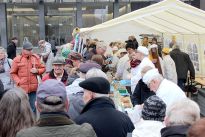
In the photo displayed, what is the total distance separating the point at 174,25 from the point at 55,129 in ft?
38.3

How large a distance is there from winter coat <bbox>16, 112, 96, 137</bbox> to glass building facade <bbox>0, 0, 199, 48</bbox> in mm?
31242

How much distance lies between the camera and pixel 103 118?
4328mm

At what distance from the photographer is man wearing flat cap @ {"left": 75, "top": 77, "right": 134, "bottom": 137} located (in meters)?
4.31

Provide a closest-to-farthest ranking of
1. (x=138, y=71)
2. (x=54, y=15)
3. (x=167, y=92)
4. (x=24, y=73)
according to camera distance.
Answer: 1. (x=167, y=92)
2. (x=138, y=71)
3. (x=24, y=73)
4. (x=54, y=15)

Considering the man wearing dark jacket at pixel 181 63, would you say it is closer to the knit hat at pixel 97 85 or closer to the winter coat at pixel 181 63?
the winter coat at pixel 181 63

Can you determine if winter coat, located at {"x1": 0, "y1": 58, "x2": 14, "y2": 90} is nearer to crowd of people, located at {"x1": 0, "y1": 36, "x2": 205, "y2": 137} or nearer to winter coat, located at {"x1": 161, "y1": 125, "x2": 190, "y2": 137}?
crowd of people, located at {"x1": 0, "y1": 36, "x2": 205, "y2": 137}

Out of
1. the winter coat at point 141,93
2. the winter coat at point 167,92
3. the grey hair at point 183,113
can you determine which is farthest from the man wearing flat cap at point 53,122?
the winter coat at point 141,93

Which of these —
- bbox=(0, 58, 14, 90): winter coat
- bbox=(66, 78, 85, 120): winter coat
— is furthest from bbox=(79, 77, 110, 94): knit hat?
bbox=(0, 58, 14, 90): winter coat

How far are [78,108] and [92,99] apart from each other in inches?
35.9

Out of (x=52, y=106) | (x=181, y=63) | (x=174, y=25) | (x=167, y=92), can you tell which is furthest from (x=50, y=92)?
(x=174, y=25)

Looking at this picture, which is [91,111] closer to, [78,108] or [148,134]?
[148,134]

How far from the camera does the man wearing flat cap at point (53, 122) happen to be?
3293mm

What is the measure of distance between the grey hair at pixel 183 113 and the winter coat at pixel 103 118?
70cm

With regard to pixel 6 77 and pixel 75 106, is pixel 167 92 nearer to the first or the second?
pixel 75 106
